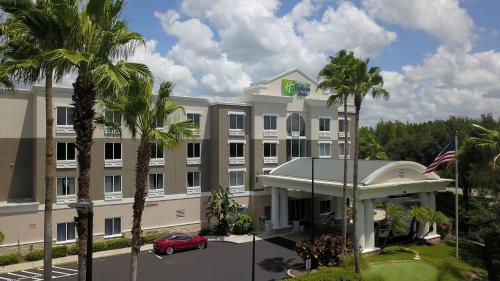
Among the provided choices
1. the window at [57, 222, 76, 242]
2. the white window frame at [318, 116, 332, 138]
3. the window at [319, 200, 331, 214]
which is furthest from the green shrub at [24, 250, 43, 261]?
the white window frame at [318, 116, 332, 138]

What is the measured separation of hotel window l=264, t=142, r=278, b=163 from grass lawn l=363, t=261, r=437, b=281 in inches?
689

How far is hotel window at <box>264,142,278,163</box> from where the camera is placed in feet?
140

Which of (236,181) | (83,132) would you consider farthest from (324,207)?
(83,132)

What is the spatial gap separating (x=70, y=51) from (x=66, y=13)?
1.12m

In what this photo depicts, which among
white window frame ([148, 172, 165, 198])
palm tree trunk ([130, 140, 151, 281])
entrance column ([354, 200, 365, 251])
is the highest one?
palm tree trunk ([130, 140, 151, 281])

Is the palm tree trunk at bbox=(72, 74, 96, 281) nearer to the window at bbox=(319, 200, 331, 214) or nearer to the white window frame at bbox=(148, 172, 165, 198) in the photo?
the white window frame at bbox=(148, 172, 165, 198)

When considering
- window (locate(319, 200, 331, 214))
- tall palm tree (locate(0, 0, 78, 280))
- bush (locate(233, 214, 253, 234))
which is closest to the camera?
tall palm tree (locate(0, 0, 78, 280))

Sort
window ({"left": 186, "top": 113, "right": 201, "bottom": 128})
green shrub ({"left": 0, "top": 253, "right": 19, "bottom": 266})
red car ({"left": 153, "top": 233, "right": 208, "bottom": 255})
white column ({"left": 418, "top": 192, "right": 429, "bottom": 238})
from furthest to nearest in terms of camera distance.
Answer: window ({"left": 186, "top": 113, "right": 201, "bottom": 128}) < white column ({"left": 418, "top": 192, "right": 429, "bottom": 238}) < red car ({"left": 153, "top": 233, "right": 208, "bottom": 255}) < green shrub ({"left": 0, "top": 253, "right": 19, "bottom": 266})

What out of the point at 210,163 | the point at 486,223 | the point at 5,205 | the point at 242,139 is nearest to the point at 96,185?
the point at 5,205

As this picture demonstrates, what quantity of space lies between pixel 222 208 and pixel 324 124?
55.3ft

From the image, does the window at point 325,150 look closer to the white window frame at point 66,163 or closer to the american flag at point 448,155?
the american flag at point 448,155

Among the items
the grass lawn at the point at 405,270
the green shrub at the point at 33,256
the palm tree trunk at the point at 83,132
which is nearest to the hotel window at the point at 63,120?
the green shrub at the point at 33,256

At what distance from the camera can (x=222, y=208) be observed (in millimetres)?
38500

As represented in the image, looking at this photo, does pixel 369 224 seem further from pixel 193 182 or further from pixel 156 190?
pixel 156 190
